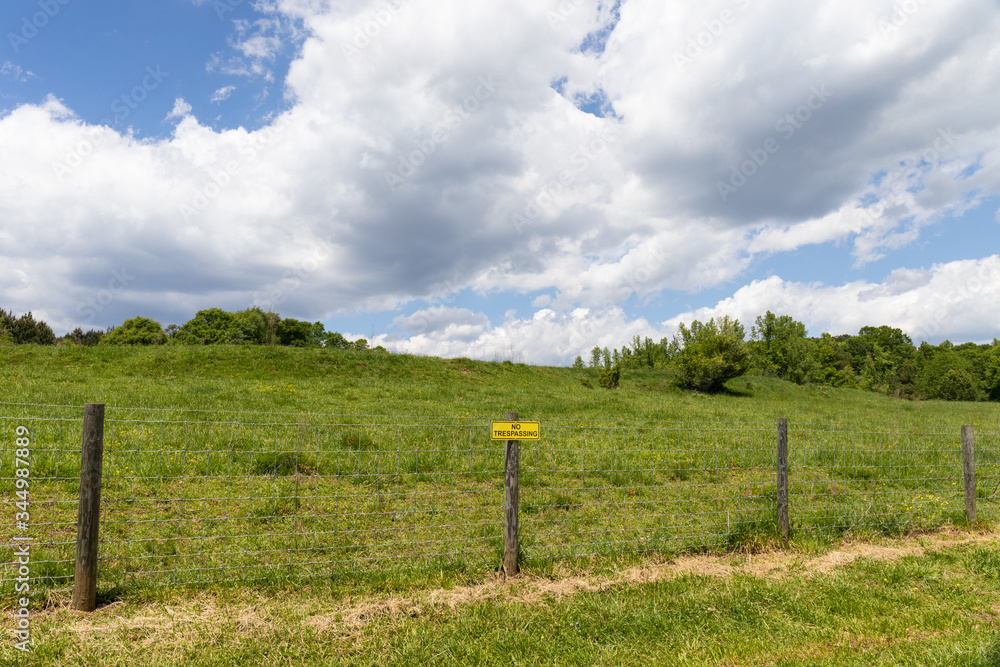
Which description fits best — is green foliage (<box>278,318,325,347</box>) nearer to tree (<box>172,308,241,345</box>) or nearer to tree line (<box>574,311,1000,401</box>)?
tree (<box>172,308,241,345</box>)

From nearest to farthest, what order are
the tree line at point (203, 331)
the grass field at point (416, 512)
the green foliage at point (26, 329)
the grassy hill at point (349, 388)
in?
the grass field at point (416, 512) → the grassy hill at point (349, 388) → the green foliage at point (26, 329) → the tree line at point (203, 331)

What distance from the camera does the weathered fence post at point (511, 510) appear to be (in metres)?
5.80

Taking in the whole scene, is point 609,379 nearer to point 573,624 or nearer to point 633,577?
point 633,577

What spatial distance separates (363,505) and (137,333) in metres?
74.8

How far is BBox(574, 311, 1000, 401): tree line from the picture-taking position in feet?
125

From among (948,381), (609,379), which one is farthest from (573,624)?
(948,381)

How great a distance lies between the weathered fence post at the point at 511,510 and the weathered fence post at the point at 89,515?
3.85 metres

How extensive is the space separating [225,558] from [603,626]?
411 centimetres

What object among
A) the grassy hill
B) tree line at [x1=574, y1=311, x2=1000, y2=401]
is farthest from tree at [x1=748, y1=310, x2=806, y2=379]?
the grassy hill

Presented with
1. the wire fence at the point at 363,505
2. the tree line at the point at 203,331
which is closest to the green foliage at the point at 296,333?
the tree line at the point at 203,331

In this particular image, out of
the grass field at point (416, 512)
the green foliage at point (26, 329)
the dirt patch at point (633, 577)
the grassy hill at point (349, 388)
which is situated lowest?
the dirt patch at point (633, 577)

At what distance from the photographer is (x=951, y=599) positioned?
543 cm

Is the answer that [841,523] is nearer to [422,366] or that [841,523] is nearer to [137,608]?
[137,608]

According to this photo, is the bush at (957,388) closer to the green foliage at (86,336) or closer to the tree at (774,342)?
the tree at (774,342)
